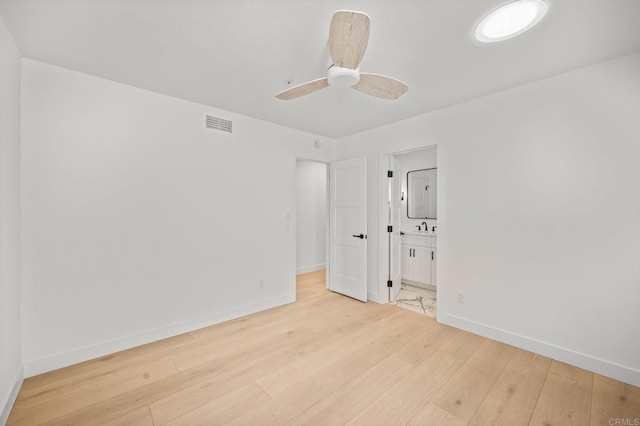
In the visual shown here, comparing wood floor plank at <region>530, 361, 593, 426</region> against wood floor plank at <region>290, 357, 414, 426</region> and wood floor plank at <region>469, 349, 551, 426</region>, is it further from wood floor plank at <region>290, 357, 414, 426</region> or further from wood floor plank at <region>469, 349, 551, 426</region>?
wood floor plank at <region>290, 357, 414, 426</region>

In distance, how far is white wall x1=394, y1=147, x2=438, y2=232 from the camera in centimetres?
481

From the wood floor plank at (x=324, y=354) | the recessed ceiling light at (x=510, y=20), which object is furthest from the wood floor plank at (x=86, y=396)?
the recessed ceiling light at (x=510, y=20)

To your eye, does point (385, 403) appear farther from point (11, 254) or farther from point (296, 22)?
point (11, 254)

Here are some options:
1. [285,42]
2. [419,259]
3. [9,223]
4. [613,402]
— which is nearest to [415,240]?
[419,259]

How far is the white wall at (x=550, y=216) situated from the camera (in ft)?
7.06

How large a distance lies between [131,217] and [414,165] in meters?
4.48

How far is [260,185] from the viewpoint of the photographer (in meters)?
→ 3.62

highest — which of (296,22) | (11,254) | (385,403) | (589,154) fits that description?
(296,22)

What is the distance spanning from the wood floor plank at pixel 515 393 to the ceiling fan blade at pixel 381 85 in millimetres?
2336

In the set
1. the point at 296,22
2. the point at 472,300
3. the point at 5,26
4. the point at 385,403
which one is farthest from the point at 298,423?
the point at 5,26

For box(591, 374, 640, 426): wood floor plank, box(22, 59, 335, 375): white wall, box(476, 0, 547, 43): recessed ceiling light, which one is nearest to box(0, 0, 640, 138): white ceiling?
box(476, 0, 547, 43): recessed ceiling light

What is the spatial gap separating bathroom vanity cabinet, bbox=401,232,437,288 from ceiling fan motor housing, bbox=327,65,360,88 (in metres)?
3.24

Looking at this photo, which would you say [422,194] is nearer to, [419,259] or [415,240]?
[415,240]

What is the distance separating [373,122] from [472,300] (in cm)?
255
